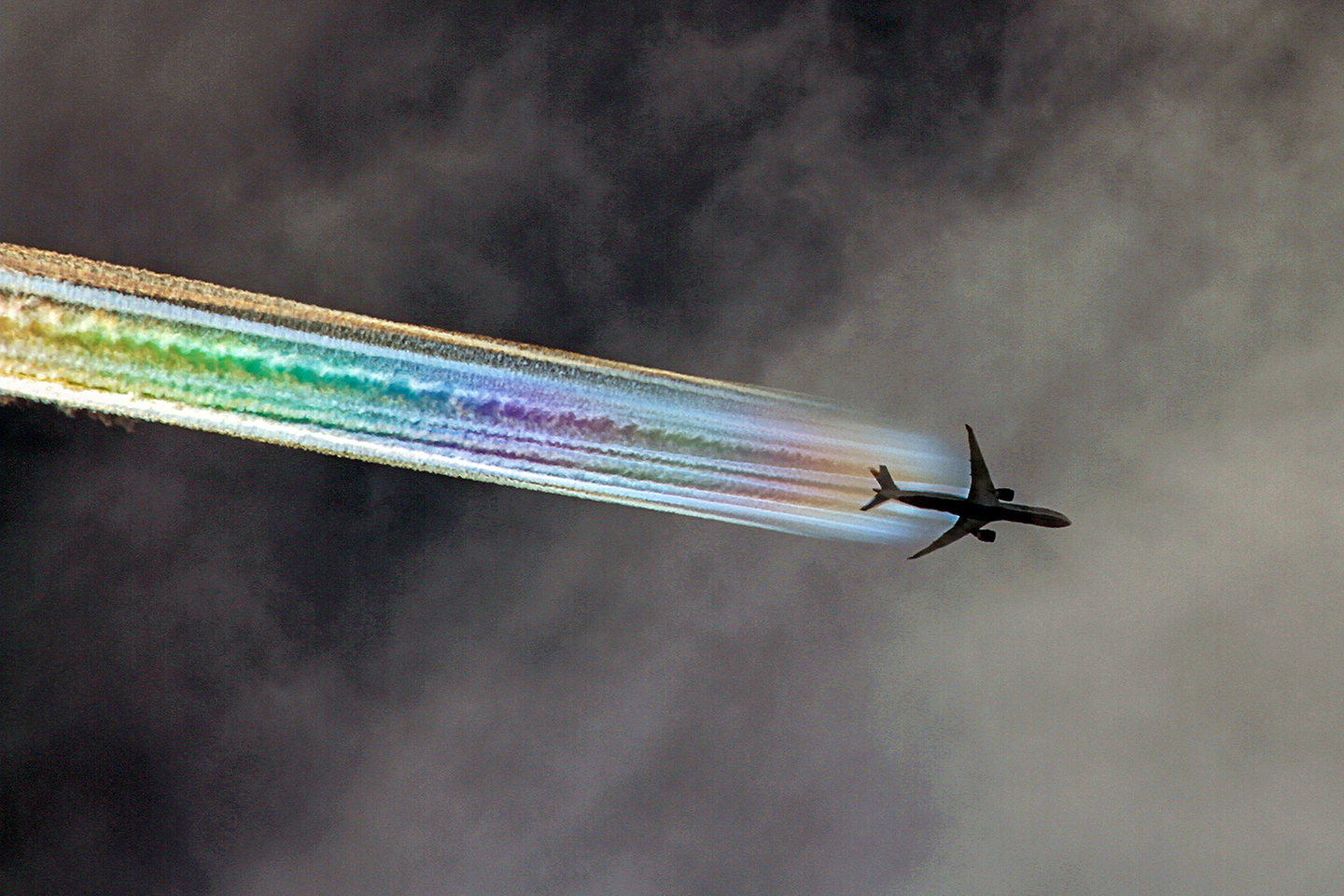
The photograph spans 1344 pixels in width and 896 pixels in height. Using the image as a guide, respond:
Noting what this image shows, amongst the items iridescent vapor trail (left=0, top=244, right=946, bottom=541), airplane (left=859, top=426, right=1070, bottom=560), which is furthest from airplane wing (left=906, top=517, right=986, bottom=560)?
iridescent vapor trail (left=0, top=244, right=946, bottom=541)

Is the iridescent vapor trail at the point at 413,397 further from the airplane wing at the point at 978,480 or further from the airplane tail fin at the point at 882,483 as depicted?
the airplane wing at the point at 978,480

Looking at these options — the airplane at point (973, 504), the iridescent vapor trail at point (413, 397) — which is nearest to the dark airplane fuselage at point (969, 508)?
the airplane at point (973, 504)

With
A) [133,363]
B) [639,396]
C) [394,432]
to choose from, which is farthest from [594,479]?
[133,363]

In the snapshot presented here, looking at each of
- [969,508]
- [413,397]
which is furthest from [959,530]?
[413,397]

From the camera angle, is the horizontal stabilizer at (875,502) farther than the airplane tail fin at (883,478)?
No

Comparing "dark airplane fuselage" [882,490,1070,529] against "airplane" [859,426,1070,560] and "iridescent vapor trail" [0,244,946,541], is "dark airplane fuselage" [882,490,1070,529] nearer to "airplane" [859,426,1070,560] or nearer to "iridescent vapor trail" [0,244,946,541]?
"airplane" [859,426,1070,560]

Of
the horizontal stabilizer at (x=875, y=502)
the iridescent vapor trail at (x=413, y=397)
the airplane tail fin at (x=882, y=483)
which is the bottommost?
the iridescent vapor trail at (x=413, y=397)

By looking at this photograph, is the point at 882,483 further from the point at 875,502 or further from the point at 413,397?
the point at 413,397
